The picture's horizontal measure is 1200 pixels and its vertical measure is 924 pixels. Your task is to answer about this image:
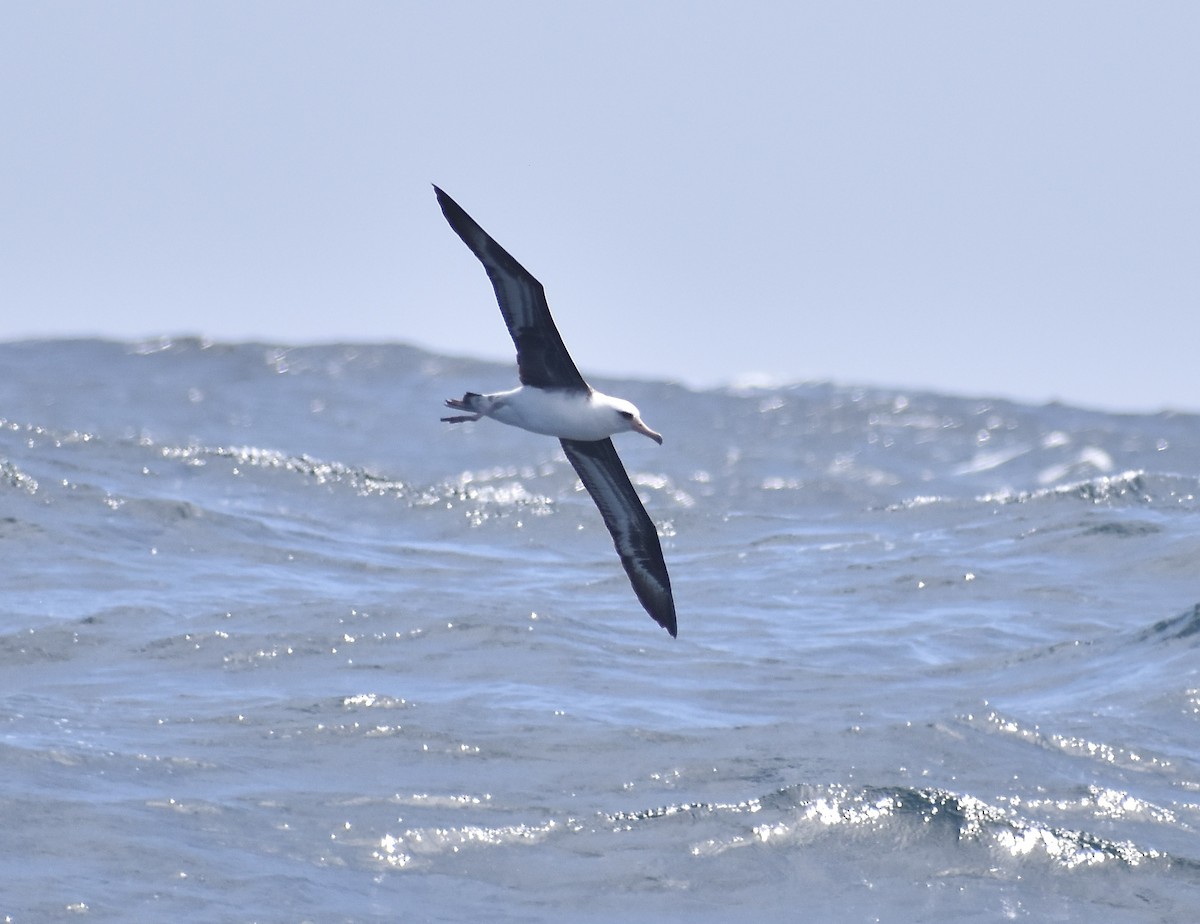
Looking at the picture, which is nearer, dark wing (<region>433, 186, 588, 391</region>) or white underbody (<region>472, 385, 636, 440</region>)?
dark wing (<region>433, 186, 588, 391</region>)

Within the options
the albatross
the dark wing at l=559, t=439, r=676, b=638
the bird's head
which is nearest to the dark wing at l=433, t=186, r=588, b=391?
the albatross

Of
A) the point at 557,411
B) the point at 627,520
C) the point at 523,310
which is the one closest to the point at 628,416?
the point at 557,411

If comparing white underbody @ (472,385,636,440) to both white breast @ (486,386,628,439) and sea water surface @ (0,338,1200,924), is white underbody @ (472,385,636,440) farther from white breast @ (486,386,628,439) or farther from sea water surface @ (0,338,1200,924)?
sea water surface @ (0,338,1200,924)

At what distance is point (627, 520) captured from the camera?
12.4m

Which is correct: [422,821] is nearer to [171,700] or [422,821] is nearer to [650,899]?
[650,899]

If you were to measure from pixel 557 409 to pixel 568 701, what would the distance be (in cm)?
435

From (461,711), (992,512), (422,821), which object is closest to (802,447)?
(992,512)

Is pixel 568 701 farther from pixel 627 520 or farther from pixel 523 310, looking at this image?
pixel 523 310

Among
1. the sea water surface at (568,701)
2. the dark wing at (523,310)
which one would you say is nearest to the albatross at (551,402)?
the dark wing at (523,310)

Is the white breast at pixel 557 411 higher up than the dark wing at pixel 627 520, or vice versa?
the white breast at pixel 557 411

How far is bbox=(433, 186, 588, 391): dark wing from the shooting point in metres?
9.80

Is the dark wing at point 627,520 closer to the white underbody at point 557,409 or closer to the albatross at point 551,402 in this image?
the albatross at point 551,402

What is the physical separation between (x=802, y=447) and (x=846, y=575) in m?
15.4

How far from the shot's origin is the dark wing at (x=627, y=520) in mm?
11797
